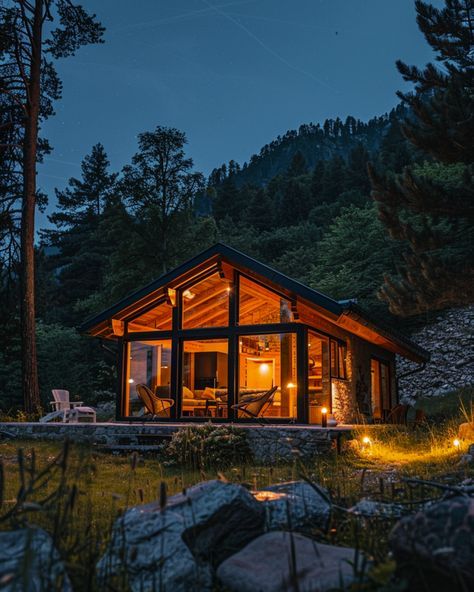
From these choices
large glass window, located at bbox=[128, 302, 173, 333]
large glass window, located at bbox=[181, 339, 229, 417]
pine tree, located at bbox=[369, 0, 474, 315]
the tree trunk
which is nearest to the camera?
pine tree, located at bbox=[369, 0, 474, 315]

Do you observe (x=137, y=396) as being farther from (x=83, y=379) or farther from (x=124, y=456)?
(x=83, y=379)

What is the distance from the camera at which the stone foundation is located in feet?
30.8

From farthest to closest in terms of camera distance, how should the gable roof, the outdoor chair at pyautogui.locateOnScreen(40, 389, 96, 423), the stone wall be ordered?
the stone wall < the outdoor chair at pyautogui.locateOnScreen(40, 389, 96, 423) < the gable roof

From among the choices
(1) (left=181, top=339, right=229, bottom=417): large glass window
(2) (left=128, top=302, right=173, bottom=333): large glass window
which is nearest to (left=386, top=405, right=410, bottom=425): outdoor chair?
(1) (left=181, top=339, right=229, bottom=417): large glass window

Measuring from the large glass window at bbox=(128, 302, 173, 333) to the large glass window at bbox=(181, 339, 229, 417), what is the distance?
711 millimetres

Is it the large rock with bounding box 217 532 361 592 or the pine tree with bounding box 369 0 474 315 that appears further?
the pine tree with bounding box 369 0 474 315

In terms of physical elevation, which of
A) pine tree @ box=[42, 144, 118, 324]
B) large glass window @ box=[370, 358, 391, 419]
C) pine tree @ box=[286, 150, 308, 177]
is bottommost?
large glass window @ box=[370, 358, 391, 419]

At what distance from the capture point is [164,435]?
35.4 feet

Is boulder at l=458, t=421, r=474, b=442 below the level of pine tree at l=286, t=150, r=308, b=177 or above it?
below

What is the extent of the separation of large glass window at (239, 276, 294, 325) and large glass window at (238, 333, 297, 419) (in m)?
0.40

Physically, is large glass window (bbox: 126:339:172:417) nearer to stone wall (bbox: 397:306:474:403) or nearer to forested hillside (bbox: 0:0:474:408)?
forested hillside (bbox: 0:0:474:408)

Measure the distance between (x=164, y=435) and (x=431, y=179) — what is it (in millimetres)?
7517

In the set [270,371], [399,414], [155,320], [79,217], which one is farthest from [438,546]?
[79,217]

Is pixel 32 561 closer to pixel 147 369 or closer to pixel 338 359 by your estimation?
pixel 147 369
